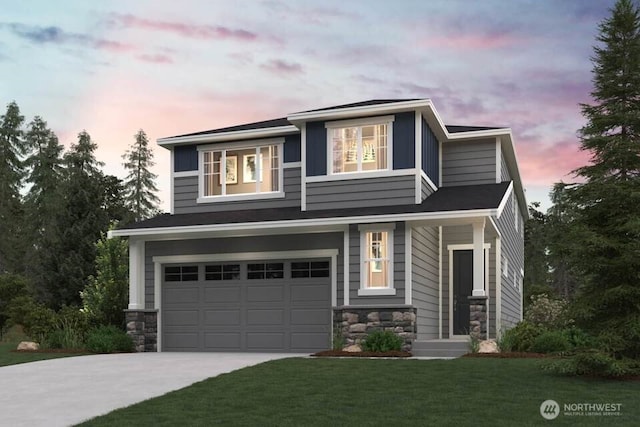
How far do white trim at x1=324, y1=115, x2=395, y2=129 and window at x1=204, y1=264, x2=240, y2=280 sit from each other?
14.2ft

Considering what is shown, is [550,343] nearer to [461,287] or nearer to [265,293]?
[461,287]

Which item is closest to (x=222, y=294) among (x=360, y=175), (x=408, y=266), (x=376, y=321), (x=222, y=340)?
(x=222, y=340)

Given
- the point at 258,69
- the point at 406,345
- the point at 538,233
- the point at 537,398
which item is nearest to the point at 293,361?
the point at 406,345

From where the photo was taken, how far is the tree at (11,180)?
51.3 m

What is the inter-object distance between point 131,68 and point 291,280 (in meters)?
8.78

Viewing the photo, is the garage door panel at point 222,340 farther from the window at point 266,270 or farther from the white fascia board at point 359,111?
the white fascia board at point 359,111

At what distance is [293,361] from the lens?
14242 millimetres

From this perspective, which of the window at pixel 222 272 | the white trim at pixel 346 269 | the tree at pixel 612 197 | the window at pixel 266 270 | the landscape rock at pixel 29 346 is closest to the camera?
the tree at pixel 612 197

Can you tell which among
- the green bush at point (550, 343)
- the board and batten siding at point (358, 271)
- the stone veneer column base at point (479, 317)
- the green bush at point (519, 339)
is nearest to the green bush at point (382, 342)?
the board and batten siding at point (358, 271)

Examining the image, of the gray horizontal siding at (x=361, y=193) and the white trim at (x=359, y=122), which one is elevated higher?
the white trim at (x=359, y=122)

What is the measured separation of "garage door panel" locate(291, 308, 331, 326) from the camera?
18141 millimetres

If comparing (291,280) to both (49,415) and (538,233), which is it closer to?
(49,415)

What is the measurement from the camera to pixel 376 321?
16.9 meters

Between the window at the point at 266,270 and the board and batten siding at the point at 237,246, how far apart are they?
0.40 meters
